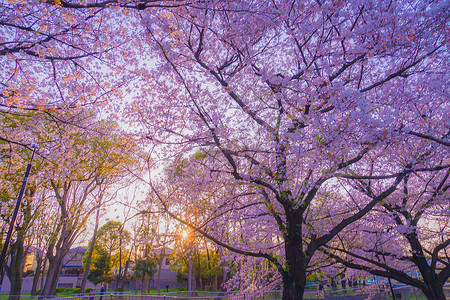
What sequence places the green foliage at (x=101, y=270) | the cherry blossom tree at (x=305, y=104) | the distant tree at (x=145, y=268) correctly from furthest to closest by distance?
the green foliage at (x=101, y=270) < the distant tree at (x=145, y=268) < the cherry blossom tree at (x=305, y=104)

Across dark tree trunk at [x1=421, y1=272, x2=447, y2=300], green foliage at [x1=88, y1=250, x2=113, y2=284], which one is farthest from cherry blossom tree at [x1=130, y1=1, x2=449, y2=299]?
green foliage at [x1=88, y1=250, x2=113, y2=284]

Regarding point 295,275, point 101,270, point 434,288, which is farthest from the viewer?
point 101,270

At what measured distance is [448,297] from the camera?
1238cm

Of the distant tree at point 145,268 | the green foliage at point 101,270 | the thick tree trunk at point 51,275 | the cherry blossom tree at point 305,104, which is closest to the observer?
the cherry blossom tree at point 305,104

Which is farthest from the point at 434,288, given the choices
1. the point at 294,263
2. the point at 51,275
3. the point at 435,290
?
the point at 51,275

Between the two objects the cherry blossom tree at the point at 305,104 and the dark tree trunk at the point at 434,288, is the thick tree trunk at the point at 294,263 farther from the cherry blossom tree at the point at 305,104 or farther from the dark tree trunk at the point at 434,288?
the dark tree trunk at the point at 434,288

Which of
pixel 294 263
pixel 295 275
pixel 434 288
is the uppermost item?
pixel 294 263

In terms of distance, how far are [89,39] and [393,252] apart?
1191 cm

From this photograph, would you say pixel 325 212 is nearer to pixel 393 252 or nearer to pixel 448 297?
pixel 393 252

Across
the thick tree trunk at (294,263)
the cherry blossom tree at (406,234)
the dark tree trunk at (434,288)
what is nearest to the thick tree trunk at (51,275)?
the thick tree trunk at (294,263)

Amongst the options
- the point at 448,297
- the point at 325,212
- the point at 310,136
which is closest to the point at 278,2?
the point at 310,136

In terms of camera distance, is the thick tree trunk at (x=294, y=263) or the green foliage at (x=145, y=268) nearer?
the thick tree trunk at (x=294, y=263)

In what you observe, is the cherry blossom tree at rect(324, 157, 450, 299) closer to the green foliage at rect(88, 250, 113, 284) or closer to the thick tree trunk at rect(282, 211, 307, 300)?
the thick tree trunk at rect(282, 211, 307, 300)

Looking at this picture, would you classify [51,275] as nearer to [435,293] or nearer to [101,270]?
[101,270]
